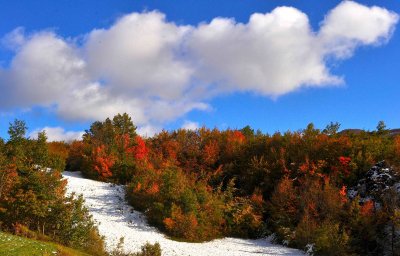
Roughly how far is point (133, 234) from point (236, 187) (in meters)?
14.7

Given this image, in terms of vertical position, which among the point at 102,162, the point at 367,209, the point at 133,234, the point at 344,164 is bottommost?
the point at 133,234

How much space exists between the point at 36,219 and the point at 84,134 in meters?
41.6

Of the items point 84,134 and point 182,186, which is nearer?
point 182,186

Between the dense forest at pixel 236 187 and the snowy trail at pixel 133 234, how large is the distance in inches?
44.4

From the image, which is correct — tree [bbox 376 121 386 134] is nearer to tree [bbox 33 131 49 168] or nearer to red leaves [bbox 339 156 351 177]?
red leaves [bbox 339 156 351 177]

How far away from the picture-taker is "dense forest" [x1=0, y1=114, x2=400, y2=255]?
1036 inches

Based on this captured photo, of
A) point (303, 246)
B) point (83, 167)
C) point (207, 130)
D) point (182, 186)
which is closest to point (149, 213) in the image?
point (182, 186)

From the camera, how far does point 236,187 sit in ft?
138

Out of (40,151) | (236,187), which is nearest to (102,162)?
(40,151)

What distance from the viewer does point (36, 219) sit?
26516 mm

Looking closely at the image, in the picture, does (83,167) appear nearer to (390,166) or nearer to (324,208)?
(324,208)

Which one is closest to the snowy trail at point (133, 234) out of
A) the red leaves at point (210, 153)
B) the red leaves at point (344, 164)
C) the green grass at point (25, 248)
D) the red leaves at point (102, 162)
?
the red leaves at point (102, 162)

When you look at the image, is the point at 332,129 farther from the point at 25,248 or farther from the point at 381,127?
the point at 25,248

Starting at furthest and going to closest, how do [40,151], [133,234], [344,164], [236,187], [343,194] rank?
[236,187]
[40,151]
[344,164]
[343,194]
[133,234]
